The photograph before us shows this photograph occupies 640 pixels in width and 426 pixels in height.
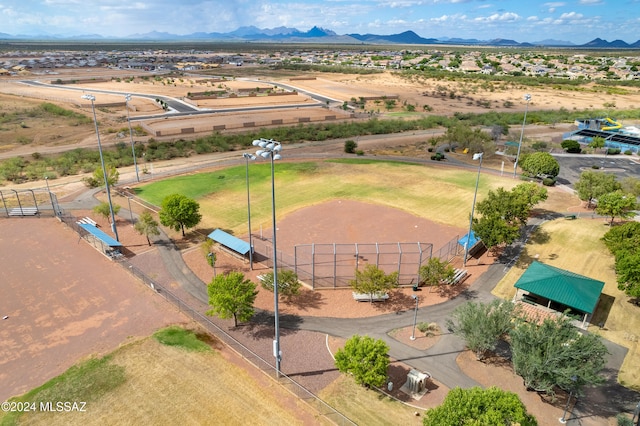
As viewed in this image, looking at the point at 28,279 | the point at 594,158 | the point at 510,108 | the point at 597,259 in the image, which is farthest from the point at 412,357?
the point at 510,108

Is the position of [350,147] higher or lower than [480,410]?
lower

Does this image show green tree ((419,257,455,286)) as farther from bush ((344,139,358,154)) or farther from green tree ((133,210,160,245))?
bush ((344,139,358,154))

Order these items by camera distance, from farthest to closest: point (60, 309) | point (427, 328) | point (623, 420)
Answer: point (60, 309), point (427, 328), point (623, 420)

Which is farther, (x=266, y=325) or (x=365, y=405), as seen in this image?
(x=266, y=325)

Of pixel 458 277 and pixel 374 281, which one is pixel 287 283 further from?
pixel 458 277

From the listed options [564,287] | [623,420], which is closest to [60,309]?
[623,420]

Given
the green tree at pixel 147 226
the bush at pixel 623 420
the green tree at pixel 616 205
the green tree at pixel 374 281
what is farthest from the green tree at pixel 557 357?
the green tree at pixel 147 226
